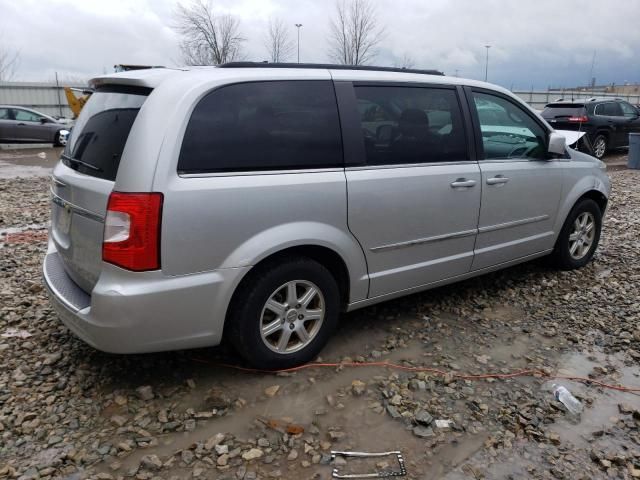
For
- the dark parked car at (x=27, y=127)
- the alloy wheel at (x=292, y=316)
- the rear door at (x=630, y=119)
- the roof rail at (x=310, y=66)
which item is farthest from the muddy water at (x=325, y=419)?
the dark parked car at (x=27, y=127)

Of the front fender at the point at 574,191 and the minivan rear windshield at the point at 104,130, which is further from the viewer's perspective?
the front fender at the point at 574,191

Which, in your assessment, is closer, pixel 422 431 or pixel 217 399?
pixel 422 431

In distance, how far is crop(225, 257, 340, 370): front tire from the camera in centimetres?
304

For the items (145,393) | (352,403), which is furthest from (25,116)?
(352,403)

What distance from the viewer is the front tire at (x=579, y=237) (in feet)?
16.5

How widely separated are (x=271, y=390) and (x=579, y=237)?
3.54 m

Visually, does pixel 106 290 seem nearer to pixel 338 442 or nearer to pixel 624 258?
pixel 338 442

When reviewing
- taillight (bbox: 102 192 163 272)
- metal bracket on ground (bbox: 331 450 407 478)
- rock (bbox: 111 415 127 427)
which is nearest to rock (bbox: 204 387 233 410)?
rock (bbox: 111 415 127 427)

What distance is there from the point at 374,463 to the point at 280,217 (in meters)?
1.34

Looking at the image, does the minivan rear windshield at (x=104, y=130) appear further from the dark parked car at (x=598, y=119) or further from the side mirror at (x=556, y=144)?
the dark parked car at (x=598, y=119)

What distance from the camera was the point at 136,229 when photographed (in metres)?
2.66

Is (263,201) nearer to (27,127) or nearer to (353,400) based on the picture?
(353,400)

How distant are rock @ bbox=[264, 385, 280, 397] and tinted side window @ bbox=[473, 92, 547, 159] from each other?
2300mm

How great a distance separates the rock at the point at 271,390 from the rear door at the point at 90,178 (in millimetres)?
1122
